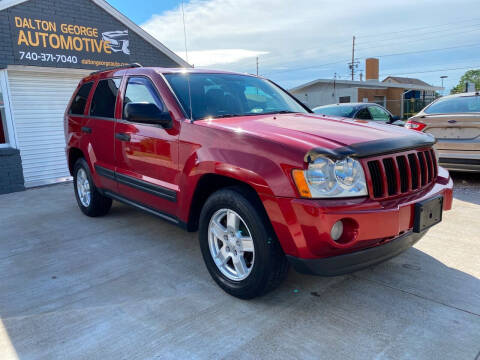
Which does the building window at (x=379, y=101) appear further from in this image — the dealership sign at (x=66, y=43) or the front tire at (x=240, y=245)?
the front tire at (x=240, y=245)

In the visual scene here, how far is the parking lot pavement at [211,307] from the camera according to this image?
2.39 metres

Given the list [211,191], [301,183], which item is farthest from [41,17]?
[301,183]

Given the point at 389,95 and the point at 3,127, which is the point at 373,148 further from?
the point at 389,95

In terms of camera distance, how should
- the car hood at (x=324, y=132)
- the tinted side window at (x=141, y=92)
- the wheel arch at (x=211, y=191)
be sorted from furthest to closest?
the tinted side window at (x=141, y=92) < the wheel arch at (x=211, y=191) < the car hood at (x=324, y=132)

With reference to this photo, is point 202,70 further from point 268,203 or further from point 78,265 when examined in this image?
point 78,265

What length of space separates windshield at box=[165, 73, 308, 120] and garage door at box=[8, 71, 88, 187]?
5910 mm

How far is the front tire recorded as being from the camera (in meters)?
2.66

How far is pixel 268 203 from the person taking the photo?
2.57m

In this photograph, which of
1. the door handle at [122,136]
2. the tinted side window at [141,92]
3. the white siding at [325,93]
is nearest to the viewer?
Result: the tinted side window at [141,92]

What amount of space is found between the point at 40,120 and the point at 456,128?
8.28m

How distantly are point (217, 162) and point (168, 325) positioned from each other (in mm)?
1210

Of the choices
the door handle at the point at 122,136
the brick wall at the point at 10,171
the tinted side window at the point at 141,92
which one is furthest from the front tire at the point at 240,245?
the brick wall at the point at 10,171

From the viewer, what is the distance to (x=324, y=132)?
2.83 meters

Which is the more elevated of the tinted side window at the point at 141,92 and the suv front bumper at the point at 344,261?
the tinted side window at the point at 141,92
